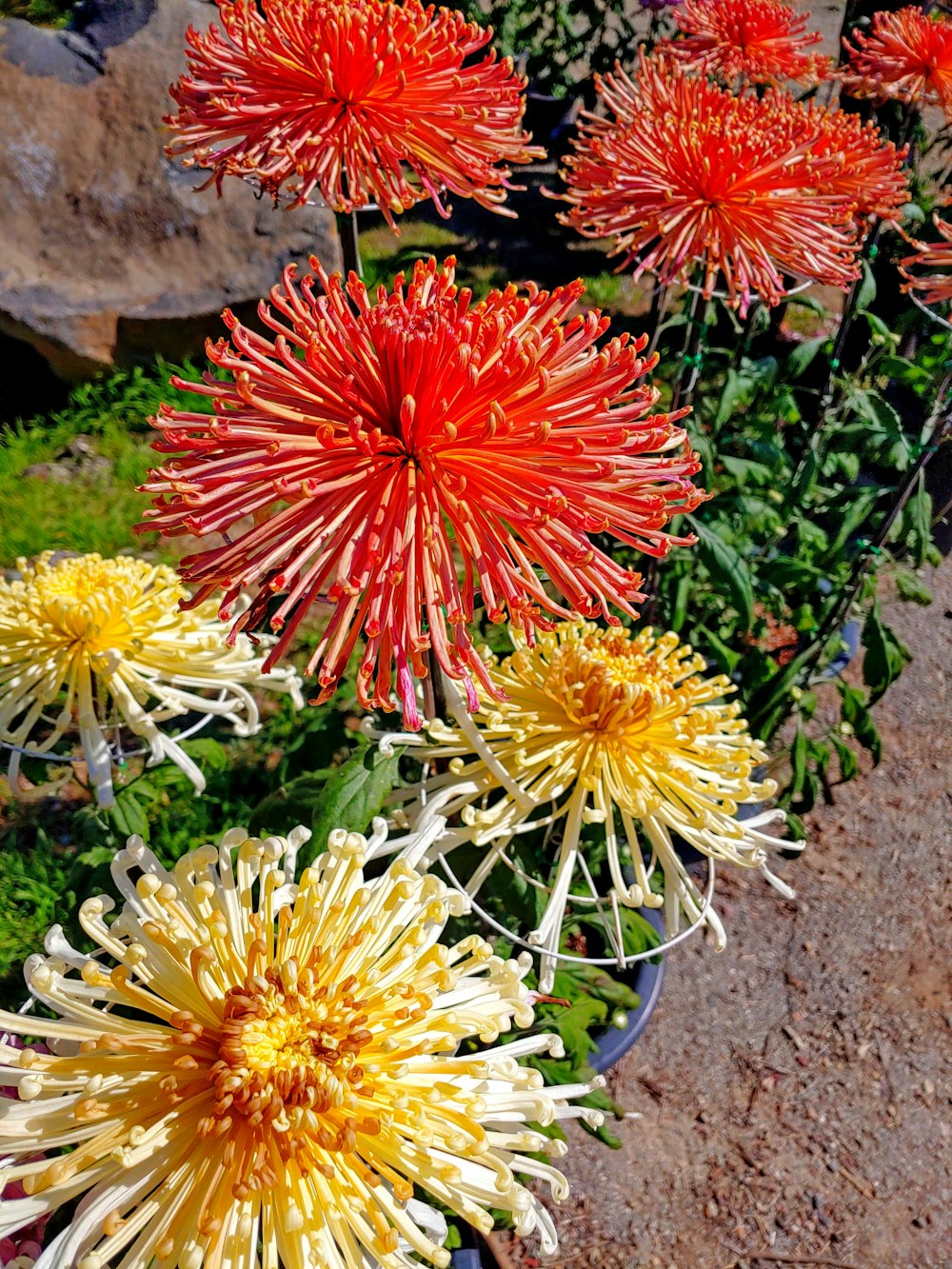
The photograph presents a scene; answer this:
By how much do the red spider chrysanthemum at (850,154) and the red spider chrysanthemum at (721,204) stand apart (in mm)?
45

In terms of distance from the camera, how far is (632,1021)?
6.73ft

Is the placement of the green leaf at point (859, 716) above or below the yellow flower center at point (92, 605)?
below

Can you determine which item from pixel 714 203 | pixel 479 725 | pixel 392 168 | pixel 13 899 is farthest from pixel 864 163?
pixel 13 899

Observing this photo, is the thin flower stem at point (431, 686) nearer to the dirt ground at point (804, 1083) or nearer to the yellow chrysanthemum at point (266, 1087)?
the yellow chrysanthemum at point (266, 1087)

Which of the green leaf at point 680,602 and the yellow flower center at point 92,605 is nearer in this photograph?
the yellow flower center at point 92,605

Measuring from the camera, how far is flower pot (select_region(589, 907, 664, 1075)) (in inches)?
78.2

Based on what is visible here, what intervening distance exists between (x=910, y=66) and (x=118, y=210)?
3425 millimetres

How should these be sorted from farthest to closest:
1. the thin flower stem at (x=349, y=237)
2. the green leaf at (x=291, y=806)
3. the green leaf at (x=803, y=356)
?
the green leaf at (x=803, y=356)
the thin flower stem at (x=349, y=237)
the green leaf at (x=291, y=806)

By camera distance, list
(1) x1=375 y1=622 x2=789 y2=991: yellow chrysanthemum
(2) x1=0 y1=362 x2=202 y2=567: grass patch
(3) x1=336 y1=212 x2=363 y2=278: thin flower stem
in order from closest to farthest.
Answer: (1) x1=375 y1=622 x2=789 y2=991: yellow chrysanthemum < (3) x1=336 y1=212 x2=363 y2=278: thin flower stem < (2) x1=0 y1=362 x2=202 y2=567: grass patch

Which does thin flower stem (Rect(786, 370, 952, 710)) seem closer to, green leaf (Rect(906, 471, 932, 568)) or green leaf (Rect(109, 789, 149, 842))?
green leaf (Rect(906, 471, 932, 568))

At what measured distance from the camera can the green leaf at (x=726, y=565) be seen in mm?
2029

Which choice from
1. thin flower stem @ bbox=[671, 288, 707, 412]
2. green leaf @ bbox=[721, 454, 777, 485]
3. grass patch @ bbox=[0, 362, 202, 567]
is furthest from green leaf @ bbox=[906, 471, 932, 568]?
grass patch @ bbox=[0, 362, 202, 567]

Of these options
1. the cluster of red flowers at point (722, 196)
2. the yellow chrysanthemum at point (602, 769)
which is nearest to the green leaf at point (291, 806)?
the yellow chrysanthemum at point (602, 769)

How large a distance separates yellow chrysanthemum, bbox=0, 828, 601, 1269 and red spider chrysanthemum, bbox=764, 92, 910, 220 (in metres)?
1.43
